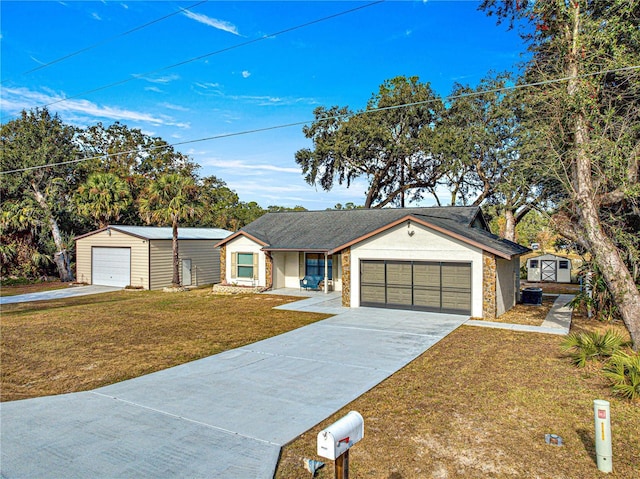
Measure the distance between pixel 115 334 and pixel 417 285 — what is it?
1060 centimetres

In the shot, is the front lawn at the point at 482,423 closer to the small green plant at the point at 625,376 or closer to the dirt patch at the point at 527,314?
the small green plant at the point at 625,376

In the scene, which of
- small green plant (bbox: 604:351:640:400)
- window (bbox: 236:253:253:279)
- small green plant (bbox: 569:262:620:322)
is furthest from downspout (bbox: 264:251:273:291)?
small green plant (bbox: 604:351:640:400)

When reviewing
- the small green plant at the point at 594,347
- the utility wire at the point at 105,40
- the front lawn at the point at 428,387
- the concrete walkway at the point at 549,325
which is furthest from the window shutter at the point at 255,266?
the small green plant at the point at 594,347

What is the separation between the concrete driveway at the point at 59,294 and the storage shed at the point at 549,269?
26654mm

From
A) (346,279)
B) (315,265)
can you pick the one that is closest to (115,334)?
→ (346,279)

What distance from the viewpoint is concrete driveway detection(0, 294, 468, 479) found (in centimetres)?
507

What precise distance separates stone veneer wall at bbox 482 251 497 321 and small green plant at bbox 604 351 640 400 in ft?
21.3

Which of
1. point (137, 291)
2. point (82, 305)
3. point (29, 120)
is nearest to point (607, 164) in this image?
point (82, 305)

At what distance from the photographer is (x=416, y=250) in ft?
52.0

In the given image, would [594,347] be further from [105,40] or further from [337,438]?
[105,40]

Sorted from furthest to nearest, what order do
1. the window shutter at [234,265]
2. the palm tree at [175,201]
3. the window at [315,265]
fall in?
the window shutter at [234,265] → the window at [315,265] → the palm tree at [175,201]

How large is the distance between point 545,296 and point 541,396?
49.6ft

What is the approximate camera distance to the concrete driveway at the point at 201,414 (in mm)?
5070

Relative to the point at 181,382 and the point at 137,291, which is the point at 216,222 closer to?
the point at 137,291
